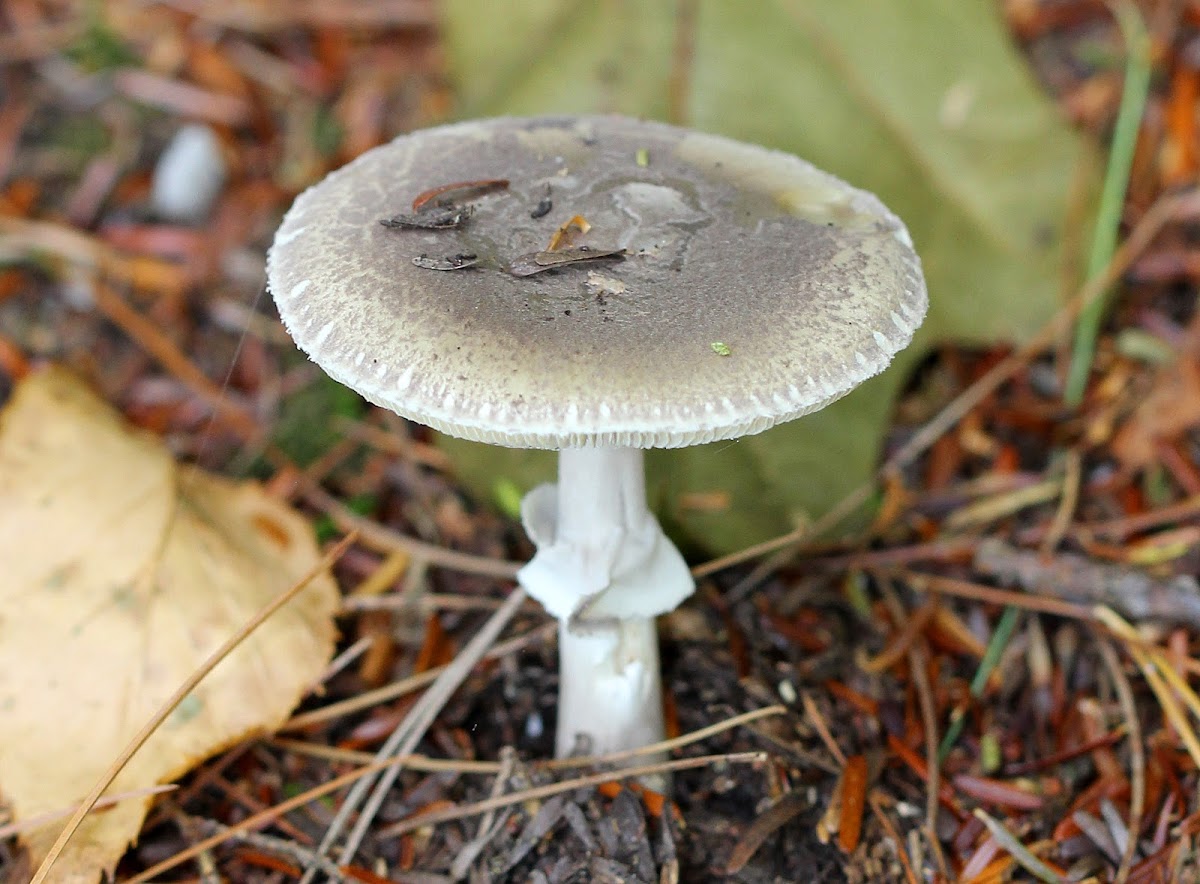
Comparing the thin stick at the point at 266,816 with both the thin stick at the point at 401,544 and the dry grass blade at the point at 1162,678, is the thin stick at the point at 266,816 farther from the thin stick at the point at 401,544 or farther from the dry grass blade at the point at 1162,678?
the dry grass blade at the point at 1162,678

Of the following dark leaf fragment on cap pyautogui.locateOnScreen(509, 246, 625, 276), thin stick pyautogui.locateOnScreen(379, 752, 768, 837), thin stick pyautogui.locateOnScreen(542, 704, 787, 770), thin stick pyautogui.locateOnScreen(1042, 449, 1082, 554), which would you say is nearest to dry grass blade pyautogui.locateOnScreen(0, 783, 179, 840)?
thin stick pyautogui.locateOnScreen(379, 752, 768, 837)

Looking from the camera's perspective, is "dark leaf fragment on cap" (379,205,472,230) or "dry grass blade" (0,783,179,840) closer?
"dark leaf fragment on cap" (379,205,472,230)

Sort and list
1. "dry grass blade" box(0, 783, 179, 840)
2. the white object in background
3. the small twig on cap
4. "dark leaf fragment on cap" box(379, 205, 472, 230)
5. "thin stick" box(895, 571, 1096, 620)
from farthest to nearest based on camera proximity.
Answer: the white object in background → the small twig on cap → "thin stick" box(895, 571, 1096, 620) → "dry grass blade" box(0, 783, 179, 840) → "dark leaf fragment on cap" box(379, 205, 472, 230)

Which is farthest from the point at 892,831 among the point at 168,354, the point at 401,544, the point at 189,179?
the point at 189,179

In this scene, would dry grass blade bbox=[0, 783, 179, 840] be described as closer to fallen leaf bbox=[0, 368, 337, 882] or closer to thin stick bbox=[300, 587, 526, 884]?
fallen leaf bbox=[0, 368, 337, 882]

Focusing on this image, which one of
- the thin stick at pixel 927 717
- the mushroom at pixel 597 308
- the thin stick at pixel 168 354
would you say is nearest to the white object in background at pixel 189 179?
the thin stick at pixel 168 354

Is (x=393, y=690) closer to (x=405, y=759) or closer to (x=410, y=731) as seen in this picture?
(x=410, y=731)

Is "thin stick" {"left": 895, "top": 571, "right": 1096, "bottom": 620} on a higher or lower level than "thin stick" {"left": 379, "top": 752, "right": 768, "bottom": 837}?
higher

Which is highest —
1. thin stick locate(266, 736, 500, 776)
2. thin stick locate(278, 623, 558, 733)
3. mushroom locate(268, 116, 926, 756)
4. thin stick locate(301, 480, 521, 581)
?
mushroom locate(268, 116, 926, 756)
